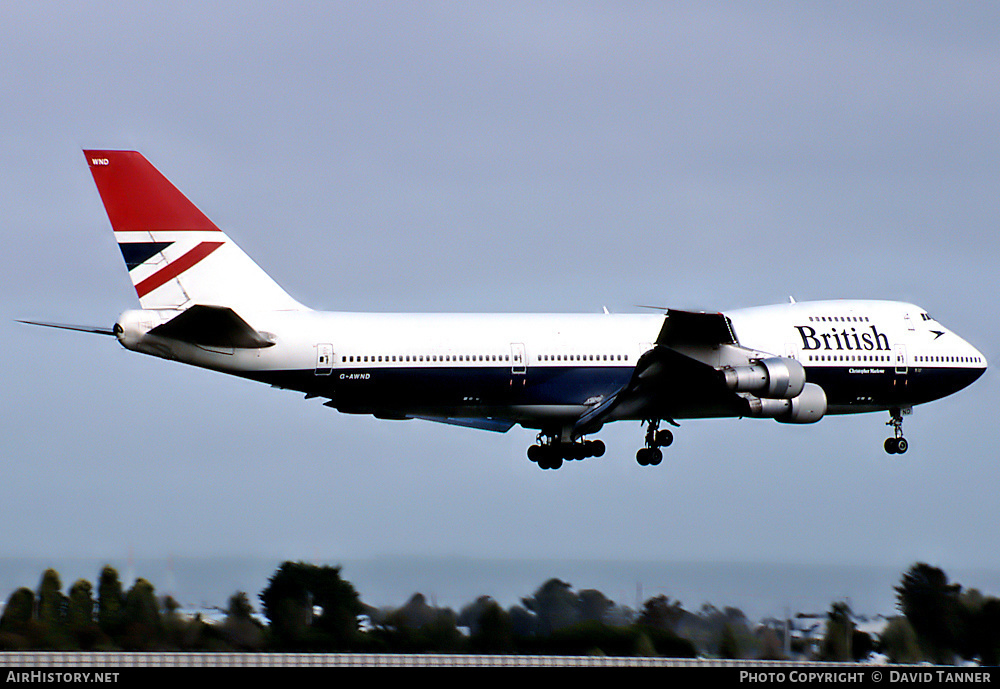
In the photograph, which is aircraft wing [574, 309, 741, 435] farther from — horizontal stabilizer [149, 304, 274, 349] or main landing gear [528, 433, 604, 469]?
horizontal stabilizer [149, 304, 274, 349]

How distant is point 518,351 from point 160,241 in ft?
38.6

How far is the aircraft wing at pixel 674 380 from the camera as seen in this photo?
44.5 meters

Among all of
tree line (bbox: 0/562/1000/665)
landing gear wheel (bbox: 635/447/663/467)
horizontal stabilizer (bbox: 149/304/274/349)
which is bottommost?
tree line (bbox: 0/562/1000/665)

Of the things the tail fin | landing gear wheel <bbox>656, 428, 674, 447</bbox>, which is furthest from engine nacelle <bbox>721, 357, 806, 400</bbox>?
the tail fin

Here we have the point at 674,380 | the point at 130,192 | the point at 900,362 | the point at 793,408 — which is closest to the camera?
the point at 130,192

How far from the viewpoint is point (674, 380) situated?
4628 centimetres

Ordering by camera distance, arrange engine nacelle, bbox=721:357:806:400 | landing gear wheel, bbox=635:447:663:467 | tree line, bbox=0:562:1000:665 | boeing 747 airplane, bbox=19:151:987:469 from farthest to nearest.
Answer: landing gear wheel, bbox=635:447:663:467 → engine nacelle, bbox=721:357:806:400 → boeing 747 airplane, bbox=19:151:987:469 → tree line, bbox=0:562:1000:665

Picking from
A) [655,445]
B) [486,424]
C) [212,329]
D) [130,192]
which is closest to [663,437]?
[655,445]

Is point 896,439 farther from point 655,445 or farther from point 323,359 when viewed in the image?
point 323,359

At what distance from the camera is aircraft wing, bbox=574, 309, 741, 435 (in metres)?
44.5

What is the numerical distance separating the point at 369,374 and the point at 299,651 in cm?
854

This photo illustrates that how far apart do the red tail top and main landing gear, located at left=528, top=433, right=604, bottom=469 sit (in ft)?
50.3
